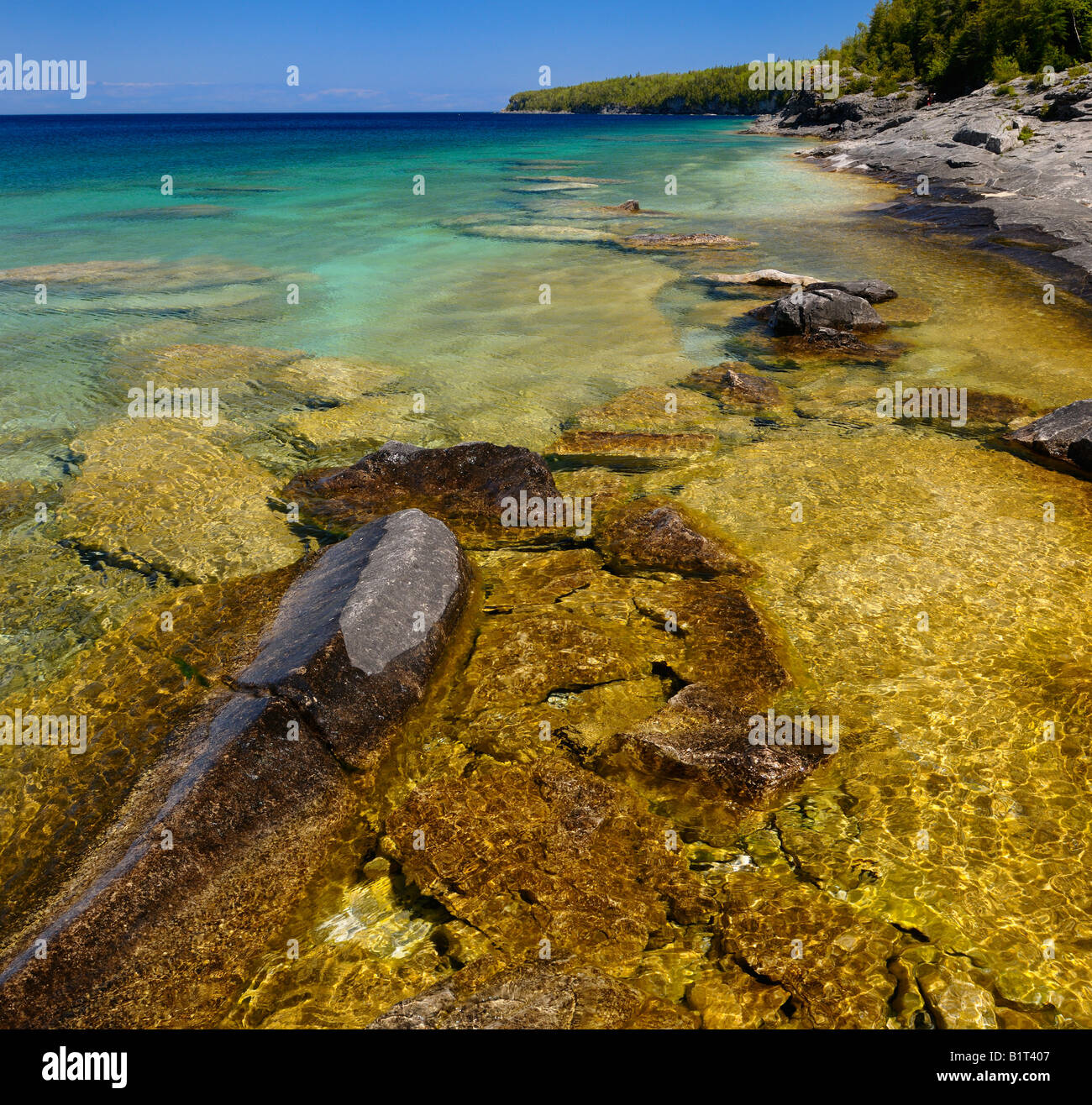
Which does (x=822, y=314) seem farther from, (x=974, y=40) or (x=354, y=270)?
(x=974, y=40)

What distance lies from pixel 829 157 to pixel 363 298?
1701 inches

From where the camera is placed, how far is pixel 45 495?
8.40 metres

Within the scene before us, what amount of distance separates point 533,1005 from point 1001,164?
39525mm

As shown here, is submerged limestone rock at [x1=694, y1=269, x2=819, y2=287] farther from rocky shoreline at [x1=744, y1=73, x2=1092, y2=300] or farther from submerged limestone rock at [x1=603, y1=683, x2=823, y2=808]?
submerged limestone rock at [x1=603, y1=683, x2=823, y2=808]

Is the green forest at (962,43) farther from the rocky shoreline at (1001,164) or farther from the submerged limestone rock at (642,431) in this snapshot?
the submerged limestone rock at (642,431)

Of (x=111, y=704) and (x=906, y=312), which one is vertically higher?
(x=906, y=312)

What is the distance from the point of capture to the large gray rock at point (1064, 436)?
852cm

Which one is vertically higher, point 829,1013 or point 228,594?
point 228,594

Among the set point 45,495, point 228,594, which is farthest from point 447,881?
point 45,495

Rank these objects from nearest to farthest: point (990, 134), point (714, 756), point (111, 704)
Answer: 1. point (714, 756)
2. point (111, 704)
3. point (990, 134)

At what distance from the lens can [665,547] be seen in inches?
279

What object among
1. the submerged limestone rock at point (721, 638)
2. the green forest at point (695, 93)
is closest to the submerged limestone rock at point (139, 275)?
the submerged limestone rock at point (721, 638)

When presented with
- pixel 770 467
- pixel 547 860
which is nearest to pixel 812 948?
pixel 547 860
